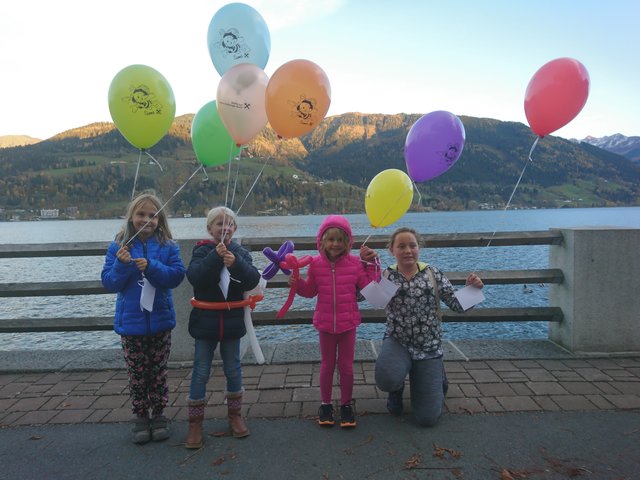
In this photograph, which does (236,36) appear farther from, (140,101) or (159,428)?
(159,428)

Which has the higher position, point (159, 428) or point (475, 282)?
point (475, 282)

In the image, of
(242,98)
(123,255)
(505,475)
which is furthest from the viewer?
(242,98)

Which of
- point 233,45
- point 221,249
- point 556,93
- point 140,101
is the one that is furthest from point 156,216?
point 556,93

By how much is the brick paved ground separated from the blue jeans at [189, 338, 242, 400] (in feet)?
1.50

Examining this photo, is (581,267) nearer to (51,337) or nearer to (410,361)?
(410,361)

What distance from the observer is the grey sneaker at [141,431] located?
10.0 ft

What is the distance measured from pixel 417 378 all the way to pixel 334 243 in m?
1.34

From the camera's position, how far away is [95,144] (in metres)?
181

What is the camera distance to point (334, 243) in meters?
3.34

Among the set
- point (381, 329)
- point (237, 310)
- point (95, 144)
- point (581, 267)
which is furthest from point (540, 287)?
point (95, 144)

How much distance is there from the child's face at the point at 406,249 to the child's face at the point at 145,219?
2048mm

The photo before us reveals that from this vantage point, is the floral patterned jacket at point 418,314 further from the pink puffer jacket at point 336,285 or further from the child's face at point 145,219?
the child's face at point 145,219

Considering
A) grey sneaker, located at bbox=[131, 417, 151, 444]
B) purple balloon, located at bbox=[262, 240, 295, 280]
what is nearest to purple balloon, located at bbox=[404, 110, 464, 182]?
purple balloon, located at bbox=[262, 240, 295, 280]

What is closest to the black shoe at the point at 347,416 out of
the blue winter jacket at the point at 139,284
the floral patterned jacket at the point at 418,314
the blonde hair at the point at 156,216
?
the floral patterned jacket at the point at 418,314
